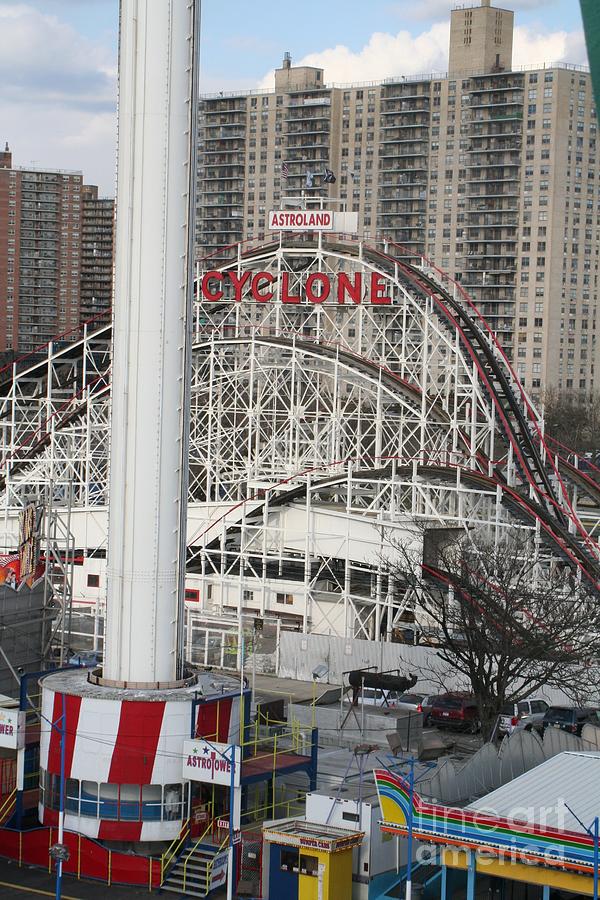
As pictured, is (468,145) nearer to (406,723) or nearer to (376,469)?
(376,469)

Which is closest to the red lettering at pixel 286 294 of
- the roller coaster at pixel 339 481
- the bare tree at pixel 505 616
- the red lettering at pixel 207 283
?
the roller coaster at pixel 339 481

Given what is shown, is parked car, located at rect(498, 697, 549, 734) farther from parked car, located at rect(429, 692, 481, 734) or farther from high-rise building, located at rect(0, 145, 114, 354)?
high-rise building, located at rect(0, 145, 114, 354)

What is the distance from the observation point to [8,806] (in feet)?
88.5

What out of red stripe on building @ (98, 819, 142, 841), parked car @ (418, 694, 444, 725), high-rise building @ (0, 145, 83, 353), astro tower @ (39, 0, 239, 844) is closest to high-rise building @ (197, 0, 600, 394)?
high-rise building @ (0, 145, 83, 353)

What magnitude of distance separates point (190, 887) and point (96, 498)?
37095 millimetres

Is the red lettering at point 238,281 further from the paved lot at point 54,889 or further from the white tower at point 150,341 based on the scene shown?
the paved lot at point 54,889

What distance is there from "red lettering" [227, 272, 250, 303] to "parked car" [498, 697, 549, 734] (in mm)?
21977

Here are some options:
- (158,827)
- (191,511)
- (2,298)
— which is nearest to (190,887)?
(158,827)

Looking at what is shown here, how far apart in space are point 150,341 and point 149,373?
22.8 inches

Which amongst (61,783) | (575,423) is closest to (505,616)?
(61,783)

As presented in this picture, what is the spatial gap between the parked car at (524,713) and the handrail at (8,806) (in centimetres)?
1155

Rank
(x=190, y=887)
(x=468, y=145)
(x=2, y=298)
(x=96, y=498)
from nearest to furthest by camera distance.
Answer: (x=190, y=887), (x=96, y=498), (x=468, y=145), (x=2, y=298)

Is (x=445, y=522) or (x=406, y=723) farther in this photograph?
(x=445, y=522)

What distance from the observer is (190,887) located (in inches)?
951
